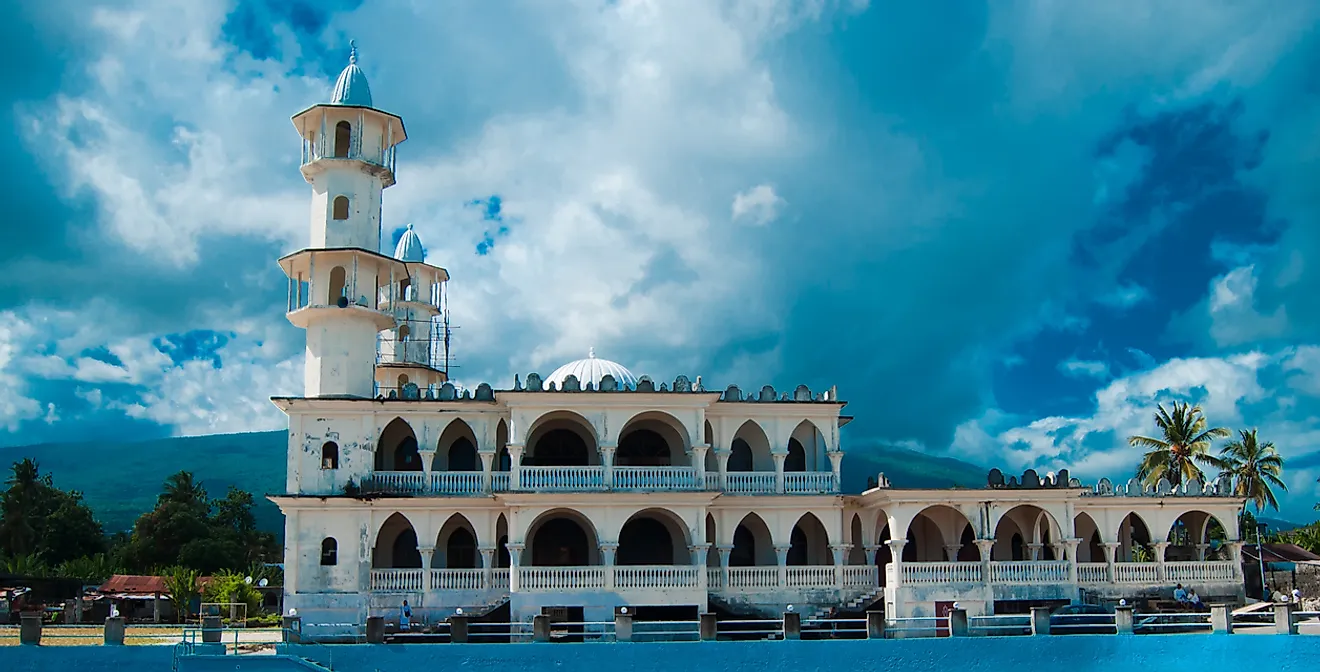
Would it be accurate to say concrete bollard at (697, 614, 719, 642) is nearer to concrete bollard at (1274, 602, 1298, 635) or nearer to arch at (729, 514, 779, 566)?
arch at (729, 514, 779, 566)

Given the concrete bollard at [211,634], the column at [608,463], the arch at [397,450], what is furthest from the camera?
the arch at [397,450]

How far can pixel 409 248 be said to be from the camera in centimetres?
5103

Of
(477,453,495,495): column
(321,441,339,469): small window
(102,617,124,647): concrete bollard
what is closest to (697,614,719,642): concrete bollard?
(477,453,495,495): column

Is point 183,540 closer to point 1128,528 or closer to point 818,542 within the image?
point 818,542

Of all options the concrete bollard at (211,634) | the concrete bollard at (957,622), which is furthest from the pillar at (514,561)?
the concrete bollard at (957,622)

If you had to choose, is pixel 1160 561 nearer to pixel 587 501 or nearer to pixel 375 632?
pixel 587 501

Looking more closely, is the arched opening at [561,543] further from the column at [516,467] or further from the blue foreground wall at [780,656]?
the blue foreground wall at [780,656]

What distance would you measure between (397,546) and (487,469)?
4.28 m

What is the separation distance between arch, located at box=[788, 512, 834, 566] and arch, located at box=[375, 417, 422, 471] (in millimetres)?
12573

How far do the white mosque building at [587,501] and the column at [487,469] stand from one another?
1.17ft

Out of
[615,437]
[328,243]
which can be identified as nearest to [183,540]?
[328,243]

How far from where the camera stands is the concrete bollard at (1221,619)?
2861cm

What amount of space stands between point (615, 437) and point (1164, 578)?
58.8ft

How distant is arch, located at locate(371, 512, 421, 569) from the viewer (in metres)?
36.9
